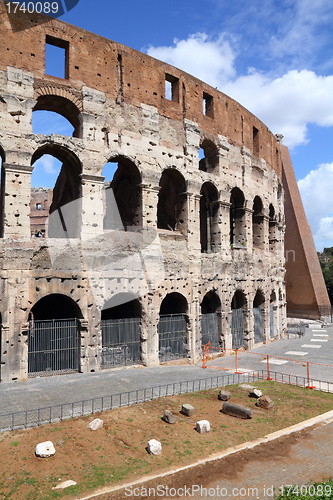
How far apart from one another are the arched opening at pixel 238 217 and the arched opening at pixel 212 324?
3.82m

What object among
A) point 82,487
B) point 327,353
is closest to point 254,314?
point 327,353

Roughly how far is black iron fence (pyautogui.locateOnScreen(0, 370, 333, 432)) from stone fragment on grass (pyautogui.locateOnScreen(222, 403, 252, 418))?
5.92 feet

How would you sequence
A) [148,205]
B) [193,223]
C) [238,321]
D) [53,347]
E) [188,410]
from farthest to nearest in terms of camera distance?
[238,321] < [193,223] < [148,205] < [53,347] < [188,410]

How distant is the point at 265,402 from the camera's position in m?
10.1

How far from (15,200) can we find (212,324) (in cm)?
1050

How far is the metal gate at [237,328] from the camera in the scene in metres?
19.4

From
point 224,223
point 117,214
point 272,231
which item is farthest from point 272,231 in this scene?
point 117,214

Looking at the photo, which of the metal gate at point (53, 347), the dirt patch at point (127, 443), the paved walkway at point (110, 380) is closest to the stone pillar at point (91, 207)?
the metal gate at point (53, 347)

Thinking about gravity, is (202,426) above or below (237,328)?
below

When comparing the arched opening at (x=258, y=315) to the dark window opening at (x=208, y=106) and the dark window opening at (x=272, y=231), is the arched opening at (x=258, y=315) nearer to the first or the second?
the dark window opening at (x=272, y=231)

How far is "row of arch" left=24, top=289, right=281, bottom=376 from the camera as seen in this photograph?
13.1 meters

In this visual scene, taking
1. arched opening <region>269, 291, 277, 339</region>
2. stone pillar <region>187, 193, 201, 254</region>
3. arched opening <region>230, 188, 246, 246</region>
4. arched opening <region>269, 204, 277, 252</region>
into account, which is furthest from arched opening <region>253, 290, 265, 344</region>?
stone pillar <region>187, 193, 201, 254</region>

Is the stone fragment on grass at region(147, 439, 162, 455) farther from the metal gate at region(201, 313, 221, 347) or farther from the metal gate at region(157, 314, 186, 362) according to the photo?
the metal gate at region(201, 313, 221, 347)

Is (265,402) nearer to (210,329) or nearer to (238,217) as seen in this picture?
(210,329)
